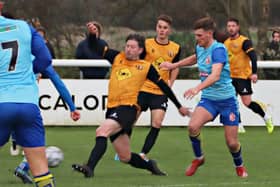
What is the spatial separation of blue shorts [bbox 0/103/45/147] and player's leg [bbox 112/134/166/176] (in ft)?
10.2

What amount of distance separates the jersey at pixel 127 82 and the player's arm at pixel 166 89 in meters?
0.08

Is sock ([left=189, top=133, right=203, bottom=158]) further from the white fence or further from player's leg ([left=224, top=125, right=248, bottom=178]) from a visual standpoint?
the white fence

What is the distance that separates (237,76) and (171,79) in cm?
292

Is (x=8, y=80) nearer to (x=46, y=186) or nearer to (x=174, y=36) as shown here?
(x=46, y=186)

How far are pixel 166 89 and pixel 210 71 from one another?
95cm

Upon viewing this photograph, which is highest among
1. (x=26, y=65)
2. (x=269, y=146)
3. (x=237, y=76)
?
(x=26, y=65)

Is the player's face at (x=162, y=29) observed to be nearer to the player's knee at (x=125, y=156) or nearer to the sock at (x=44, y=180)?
the player's knee at (x=125, y=156)

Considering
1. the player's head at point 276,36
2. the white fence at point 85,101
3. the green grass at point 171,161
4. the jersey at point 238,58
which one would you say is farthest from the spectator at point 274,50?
the jersey at point 238,58

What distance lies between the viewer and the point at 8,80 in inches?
306

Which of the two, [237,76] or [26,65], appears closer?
[26,65]

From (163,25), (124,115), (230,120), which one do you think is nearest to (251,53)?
(163,25)

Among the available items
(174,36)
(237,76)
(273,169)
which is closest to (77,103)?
(237,76)

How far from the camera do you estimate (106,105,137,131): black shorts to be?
10773 millimetres

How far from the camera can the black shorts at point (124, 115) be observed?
1077 centimetres
